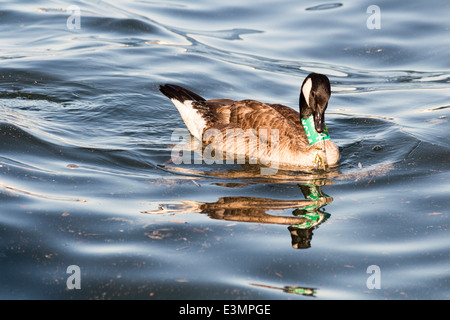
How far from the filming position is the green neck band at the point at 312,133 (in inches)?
382

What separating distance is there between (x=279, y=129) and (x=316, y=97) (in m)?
0.87

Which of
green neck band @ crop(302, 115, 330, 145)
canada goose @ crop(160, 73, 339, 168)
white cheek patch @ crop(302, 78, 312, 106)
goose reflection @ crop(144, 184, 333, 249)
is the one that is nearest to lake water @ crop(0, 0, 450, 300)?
goose reflection @ crop(144, 184, 333, 249)

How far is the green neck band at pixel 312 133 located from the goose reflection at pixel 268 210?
5.24 ft

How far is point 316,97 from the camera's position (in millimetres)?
9359

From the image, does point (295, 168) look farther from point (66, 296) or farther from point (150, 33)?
point (150, 33)

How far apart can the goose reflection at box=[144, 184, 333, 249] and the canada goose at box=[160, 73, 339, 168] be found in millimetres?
1533

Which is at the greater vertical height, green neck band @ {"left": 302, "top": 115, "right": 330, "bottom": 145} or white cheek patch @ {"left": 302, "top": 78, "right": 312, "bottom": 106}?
white cheek patch @ {"left": 302, "top": 78, "right": 312, "bottom": 106}

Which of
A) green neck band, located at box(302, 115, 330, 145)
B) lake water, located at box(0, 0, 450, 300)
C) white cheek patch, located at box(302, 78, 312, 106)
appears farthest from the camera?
green neck band, located at box(302, 115, 330, 145)

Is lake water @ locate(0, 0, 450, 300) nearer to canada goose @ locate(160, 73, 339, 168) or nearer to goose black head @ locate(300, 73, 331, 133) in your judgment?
canada goose @ locate(160, 73, 339, 168)

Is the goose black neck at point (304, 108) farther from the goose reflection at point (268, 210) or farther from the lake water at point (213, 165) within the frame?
the goose reflection at point (268, 210)

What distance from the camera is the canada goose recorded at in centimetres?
953

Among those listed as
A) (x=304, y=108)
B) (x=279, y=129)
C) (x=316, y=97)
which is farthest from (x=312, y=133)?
(x=316, y=97)

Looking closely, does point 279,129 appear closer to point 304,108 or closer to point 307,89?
point 304,108

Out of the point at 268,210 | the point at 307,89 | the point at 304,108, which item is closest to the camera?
the point at 268,210
